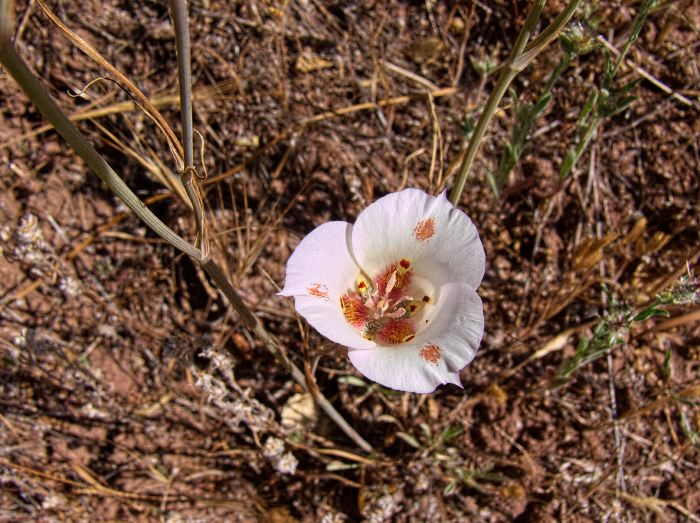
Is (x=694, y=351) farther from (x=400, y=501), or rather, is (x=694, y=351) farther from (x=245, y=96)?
(x=245, y=96)

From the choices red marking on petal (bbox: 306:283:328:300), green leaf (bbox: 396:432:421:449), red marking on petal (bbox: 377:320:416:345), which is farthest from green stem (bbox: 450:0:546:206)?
green leaf (bbox: 396:432:421:449)

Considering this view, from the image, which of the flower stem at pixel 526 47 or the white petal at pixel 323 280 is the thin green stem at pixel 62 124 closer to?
the white petal at pixel 323 280

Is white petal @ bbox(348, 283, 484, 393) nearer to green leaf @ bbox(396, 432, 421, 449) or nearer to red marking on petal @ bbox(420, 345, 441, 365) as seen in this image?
red marking on petal @ bbox(420, 345, 441, 365)

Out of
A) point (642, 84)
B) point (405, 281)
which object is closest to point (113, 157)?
point (405, 281)

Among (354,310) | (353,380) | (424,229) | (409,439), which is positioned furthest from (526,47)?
(409,439)

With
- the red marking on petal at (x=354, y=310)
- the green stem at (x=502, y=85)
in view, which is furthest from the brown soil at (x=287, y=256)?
the green stem at (x=502, y=85)

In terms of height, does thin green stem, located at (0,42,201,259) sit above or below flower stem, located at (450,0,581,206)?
below
